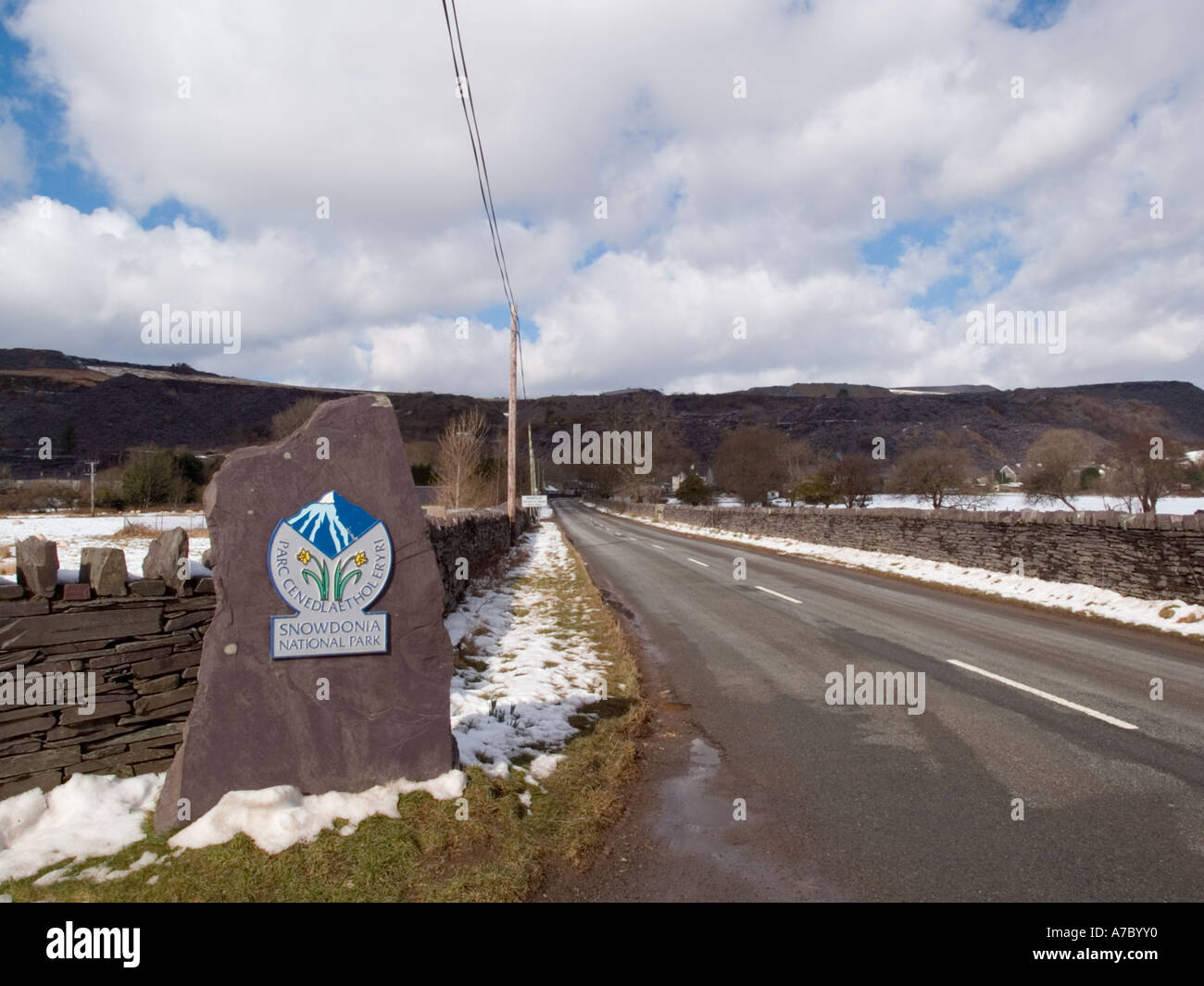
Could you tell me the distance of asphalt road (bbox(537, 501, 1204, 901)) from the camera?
12.8 ft

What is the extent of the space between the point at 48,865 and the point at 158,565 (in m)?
1.74

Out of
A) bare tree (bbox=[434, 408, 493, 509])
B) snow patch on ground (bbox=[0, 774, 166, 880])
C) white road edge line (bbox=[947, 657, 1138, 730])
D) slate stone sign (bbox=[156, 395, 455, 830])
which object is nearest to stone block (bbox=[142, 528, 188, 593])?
slate stone sign (bbox=[156, 395, 455, 830])

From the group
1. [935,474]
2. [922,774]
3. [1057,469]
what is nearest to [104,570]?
[922,774]

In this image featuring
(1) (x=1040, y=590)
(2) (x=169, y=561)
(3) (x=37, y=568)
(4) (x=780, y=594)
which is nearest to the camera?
(3) (x=37, y=568)

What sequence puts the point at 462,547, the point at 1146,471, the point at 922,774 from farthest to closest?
the point at 1146,471 < the point at 462,547 < the point at 922,774

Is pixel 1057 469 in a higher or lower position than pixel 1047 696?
higher

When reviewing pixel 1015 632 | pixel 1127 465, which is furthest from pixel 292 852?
pixel 1127 465

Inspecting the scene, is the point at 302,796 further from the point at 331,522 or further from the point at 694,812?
the point at 694,812

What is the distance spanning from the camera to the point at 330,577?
473 centimetres

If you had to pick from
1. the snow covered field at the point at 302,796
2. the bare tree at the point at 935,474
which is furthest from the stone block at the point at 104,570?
the bare tree at the point at 935,474

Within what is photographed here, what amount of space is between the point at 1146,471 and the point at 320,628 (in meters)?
37.4
